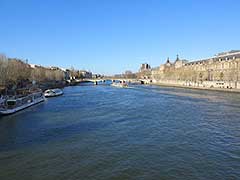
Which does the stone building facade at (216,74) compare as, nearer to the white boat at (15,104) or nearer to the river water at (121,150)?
the white boat at (15,104)

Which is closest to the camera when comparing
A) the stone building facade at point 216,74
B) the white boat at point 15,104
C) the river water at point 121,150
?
the river water at point 121,150

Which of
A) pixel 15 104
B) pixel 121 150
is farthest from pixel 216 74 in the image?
pixel 121 150

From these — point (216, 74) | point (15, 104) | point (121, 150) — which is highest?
point (216, 74)

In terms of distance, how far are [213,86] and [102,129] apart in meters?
55.5

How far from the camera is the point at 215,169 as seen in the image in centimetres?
1045

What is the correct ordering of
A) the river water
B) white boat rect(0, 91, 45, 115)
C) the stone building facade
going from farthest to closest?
the stone building facade → white boat rect(0, 91, 45, 115) → the river water

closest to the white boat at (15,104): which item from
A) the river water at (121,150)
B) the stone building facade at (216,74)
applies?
the river water at (121,150)

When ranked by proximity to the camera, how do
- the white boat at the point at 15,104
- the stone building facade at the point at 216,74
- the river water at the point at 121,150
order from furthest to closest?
the stone building facade at the point at 216,74, the white boat at the point at 15,104, the river water at the point at 121,150

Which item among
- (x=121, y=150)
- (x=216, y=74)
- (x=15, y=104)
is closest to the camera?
(x=121, y=150)

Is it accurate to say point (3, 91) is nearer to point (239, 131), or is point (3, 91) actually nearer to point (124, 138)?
point (124, 138)

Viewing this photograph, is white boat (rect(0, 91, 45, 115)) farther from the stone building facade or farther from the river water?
the stone building facade

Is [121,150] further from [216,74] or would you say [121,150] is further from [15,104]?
[216,74]

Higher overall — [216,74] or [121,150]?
[216,74]

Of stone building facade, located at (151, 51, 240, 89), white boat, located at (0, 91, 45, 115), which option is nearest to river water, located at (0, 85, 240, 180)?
white boat, located at (0, 91, 45, 115)
